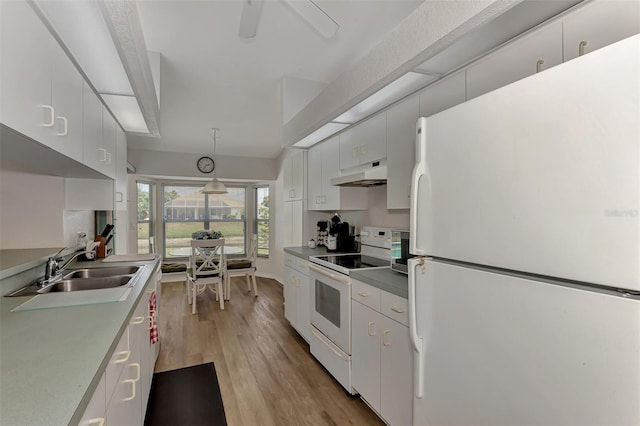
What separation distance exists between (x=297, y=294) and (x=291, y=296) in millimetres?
220

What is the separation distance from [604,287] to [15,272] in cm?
243

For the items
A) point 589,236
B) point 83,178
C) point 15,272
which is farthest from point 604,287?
point 83,178

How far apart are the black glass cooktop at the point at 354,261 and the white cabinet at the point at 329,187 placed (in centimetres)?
49

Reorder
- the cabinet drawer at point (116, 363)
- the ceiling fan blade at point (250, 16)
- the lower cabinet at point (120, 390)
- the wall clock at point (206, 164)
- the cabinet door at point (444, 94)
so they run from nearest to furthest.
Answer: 1. the lower cabinet at point (120, 390)
2. the cabinet drawer at point (116, 363)
3. the ceiling fan blade at point (250, 16)
4. the cabinet door at point (444, 94)
5. the wall clock at point (206, 164)

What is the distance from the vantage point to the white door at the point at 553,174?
698 mm

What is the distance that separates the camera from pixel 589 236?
76cm

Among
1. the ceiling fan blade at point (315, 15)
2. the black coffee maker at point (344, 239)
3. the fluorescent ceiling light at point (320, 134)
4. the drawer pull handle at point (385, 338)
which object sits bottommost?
the drawer pull handle at point (385, 338)

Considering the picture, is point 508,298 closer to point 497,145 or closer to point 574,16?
point 497,145

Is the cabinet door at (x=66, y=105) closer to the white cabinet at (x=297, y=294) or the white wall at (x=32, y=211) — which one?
the white wall at (x=32, y=211)

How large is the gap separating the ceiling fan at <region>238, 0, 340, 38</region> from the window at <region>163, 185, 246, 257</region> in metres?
4.65

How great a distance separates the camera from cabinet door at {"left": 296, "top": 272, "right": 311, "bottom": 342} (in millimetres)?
3024

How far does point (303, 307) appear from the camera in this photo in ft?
10.2

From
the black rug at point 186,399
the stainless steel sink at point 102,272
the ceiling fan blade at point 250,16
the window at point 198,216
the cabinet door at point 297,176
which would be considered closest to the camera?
the ceiling fan blade at point 250,16

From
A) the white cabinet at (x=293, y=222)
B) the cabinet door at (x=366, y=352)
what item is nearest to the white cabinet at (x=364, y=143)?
the cabinet door at (x=366, y=352)
